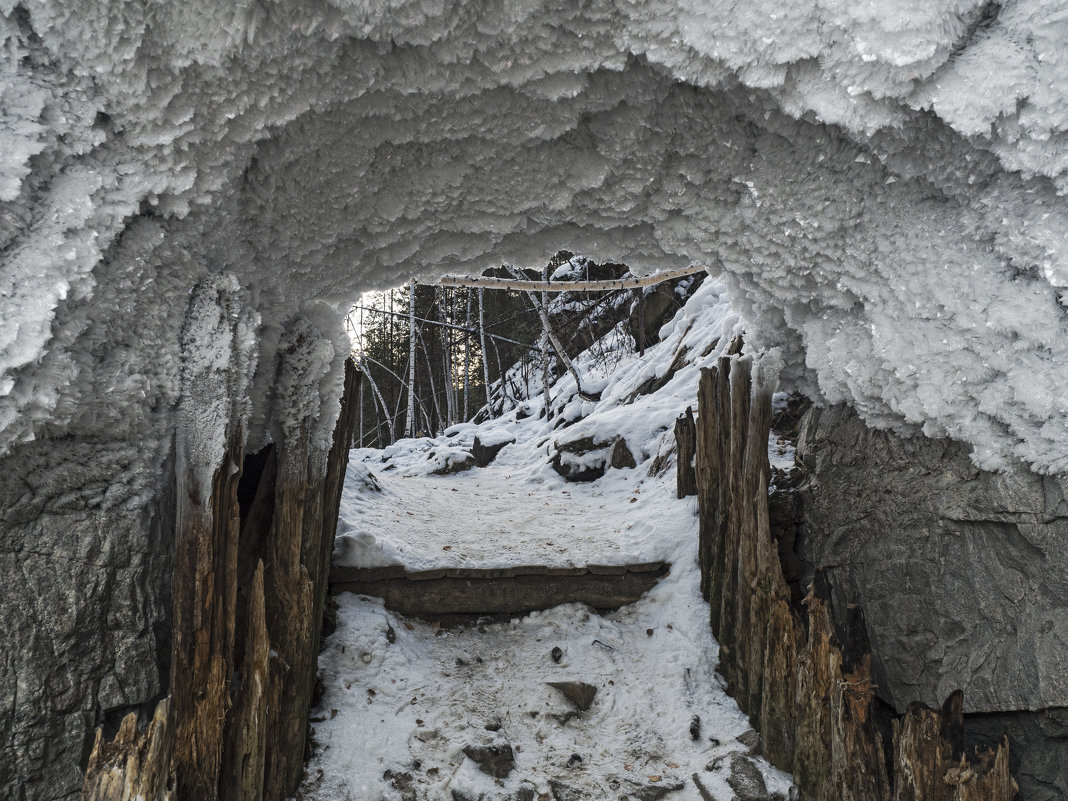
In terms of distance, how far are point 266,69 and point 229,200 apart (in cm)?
57

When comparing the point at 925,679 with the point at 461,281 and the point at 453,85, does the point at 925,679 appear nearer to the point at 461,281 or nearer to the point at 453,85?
the point at 453,85

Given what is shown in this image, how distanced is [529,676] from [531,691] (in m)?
0.13

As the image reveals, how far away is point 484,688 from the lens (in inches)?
176

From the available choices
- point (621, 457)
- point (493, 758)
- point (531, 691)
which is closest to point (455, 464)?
point (621, 457)

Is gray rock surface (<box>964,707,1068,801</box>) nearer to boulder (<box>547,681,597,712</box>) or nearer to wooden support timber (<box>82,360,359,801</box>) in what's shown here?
boulder (<box>547,681,597,712</box>)

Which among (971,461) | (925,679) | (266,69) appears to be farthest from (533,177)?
(925,679)

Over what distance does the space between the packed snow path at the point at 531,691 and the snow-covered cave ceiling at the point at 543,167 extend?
6.73 ft

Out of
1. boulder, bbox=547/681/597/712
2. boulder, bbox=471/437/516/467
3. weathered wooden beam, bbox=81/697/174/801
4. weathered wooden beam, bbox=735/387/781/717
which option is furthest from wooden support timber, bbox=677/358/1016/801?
boulder, bbox=471/437/516/467

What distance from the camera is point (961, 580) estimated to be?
3.33 meters

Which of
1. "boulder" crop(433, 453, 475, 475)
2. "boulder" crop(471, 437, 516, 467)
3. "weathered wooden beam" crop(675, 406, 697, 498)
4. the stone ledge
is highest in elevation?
"boulder" crop(471, 437, 516, 467)

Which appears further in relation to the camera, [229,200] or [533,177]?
[533,177]

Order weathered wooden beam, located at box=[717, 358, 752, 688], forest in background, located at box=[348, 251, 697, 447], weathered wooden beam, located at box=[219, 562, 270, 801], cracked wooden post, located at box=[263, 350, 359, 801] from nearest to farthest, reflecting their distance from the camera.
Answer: weathered wooden beam, located at box=[219, 562, 270, 801], cracked wooden post, located at box=[263, 350, 359, 801], weathered wooden beam, located at box=[717, 358, 752, 688], forest in background, located at box=[348, 251, 697, 447]

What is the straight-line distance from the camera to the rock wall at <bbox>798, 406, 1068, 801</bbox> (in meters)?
2.98

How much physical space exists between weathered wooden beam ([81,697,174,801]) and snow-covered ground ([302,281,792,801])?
1151 mm
